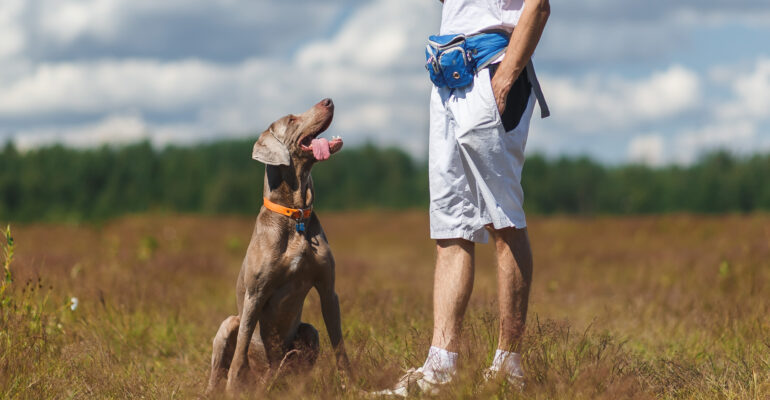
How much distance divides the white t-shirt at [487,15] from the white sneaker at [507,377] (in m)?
1.68

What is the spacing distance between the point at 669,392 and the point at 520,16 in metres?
2.05

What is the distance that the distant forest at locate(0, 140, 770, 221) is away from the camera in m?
28.6

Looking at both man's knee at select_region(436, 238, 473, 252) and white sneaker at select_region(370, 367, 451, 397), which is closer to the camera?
white sneaker at select_region(370, 367, 451, 397)

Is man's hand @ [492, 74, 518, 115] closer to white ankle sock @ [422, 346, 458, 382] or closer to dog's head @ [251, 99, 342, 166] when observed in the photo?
dog's head @ [251, 99, 342, 166]

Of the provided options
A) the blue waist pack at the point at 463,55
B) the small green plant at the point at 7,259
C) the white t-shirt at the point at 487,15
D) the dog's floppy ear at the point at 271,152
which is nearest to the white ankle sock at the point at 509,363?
the blue waist pack at the point at 463,55

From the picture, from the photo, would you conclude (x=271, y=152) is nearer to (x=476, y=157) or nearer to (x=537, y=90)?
(x=476, y=157)

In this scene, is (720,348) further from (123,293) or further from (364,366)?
(123,293)

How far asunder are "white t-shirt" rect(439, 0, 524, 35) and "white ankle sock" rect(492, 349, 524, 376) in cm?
163

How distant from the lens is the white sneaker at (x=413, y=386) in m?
3.33

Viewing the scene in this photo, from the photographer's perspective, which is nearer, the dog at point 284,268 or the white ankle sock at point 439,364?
the white ankle sock at point 439,364

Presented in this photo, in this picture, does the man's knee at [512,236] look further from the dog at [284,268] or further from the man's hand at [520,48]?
the dog at [284,268]

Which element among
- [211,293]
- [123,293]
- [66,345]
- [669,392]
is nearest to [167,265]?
[211,293]

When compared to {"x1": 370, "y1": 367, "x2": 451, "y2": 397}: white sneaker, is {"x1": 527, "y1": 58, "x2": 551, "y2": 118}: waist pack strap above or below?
above

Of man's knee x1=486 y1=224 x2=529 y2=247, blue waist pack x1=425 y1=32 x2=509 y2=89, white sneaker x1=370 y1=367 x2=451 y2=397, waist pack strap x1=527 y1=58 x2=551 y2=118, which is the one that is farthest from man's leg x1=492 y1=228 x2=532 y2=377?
blue waist pack x1=425 y1=32 x2=509 y2=89
